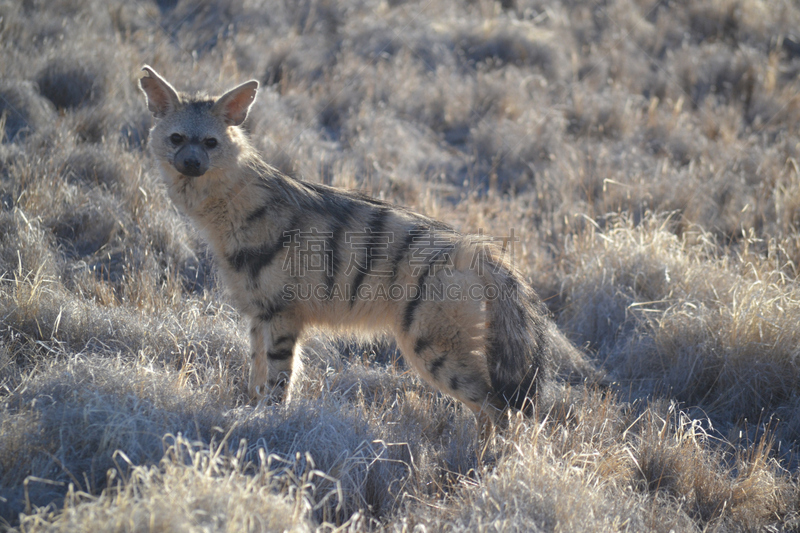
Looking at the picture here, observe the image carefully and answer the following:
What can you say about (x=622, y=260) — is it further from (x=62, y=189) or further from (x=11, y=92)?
(x=11, y=92)

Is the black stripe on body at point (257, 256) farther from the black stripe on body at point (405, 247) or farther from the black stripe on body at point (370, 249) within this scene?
the black stripe on body at point (405, 247)

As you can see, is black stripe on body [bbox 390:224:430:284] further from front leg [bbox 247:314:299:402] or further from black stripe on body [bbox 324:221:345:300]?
front leg [bbox 247:314:299:402]

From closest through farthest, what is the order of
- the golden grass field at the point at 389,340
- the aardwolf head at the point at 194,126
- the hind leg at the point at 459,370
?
1. the golden grass field at the point at 389,340
2. the hind leg at the point at 459,370
3. the aardwolf head at the point at 194,126

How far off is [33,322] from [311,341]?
6.80 feet

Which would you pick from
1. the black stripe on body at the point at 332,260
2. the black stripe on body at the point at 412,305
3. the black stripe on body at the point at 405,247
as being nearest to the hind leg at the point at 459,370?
the black stripe on body at the point at 412,305

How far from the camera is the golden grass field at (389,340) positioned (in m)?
3.04

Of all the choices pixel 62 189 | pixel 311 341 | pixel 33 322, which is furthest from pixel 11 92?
pixel 311 341

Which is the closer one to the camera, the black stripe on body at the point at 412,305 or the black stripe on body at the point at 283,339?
the black stripe on body at the point at 412,305

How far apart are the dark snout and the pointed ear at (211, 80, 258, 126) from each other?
1.27ft

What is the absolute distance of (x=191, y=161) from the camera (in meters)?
3.82

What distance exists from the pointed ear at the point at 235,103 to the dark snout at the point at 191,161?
39 centimetres

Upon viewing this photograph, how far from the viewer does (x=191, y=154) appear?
12.6 ft

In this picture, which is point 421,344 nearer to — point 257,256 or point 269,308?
point 269,308

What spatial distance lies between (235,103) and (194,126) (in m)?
0.36
